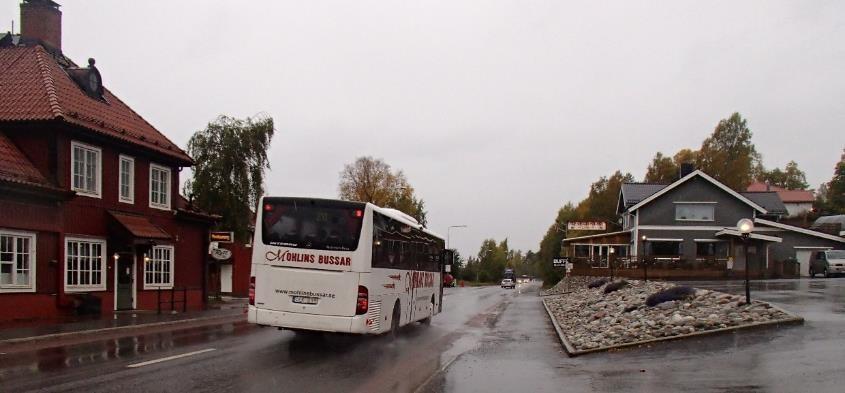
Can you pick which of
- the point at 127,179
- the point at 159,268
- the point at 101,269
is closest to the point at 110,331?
the point at 101,269

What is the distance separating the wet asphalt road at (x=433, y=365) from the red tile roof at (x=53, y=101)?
9124 millimetres

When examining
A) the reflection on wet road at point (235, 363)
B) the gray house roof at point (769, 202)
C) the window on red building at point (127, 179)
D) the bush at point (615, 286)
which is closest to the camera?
the reflection on wet road at point (235, 363)

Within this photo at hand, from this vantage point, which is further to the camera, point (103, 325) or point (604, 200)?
point (604, 200)

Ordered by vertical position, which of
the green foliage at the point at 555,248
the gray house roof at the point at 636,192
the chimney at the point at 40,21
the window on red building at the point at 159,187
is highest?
the chimney at the point at 40,21

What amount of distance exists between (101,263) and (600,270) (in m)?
34.0

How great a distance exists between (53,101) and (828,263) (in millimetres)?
44223

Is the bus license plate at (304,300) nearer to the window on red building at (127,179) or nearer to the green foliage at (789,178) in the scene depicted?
the window on red building at (127,179)

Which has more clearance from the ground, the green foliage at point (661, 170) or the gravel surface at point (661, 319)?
the green foliage at point (661, 170)

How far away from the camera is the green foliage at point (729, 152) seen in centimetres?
7569

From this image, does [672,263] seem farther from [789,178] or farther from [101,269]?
[789,178]

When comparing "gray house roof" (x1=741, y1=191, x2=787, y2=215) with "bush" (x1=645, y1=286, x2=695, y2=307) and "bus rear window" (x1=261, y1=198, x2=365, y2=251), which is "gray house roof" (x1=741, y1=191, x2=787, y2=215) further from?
"bus rear window" (x1=261, y1=198, x2=365, y2=251)

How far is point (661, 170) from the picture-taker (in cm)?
8094

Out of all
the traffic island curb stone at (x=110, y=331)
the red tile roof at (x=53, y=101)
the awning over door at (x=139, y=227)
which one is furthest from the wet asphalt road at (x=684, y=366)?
the red tile roof at (x=53, y=101)

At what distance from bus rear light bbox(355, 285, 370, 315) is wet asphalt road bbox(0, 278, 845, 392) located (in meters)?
0.86
